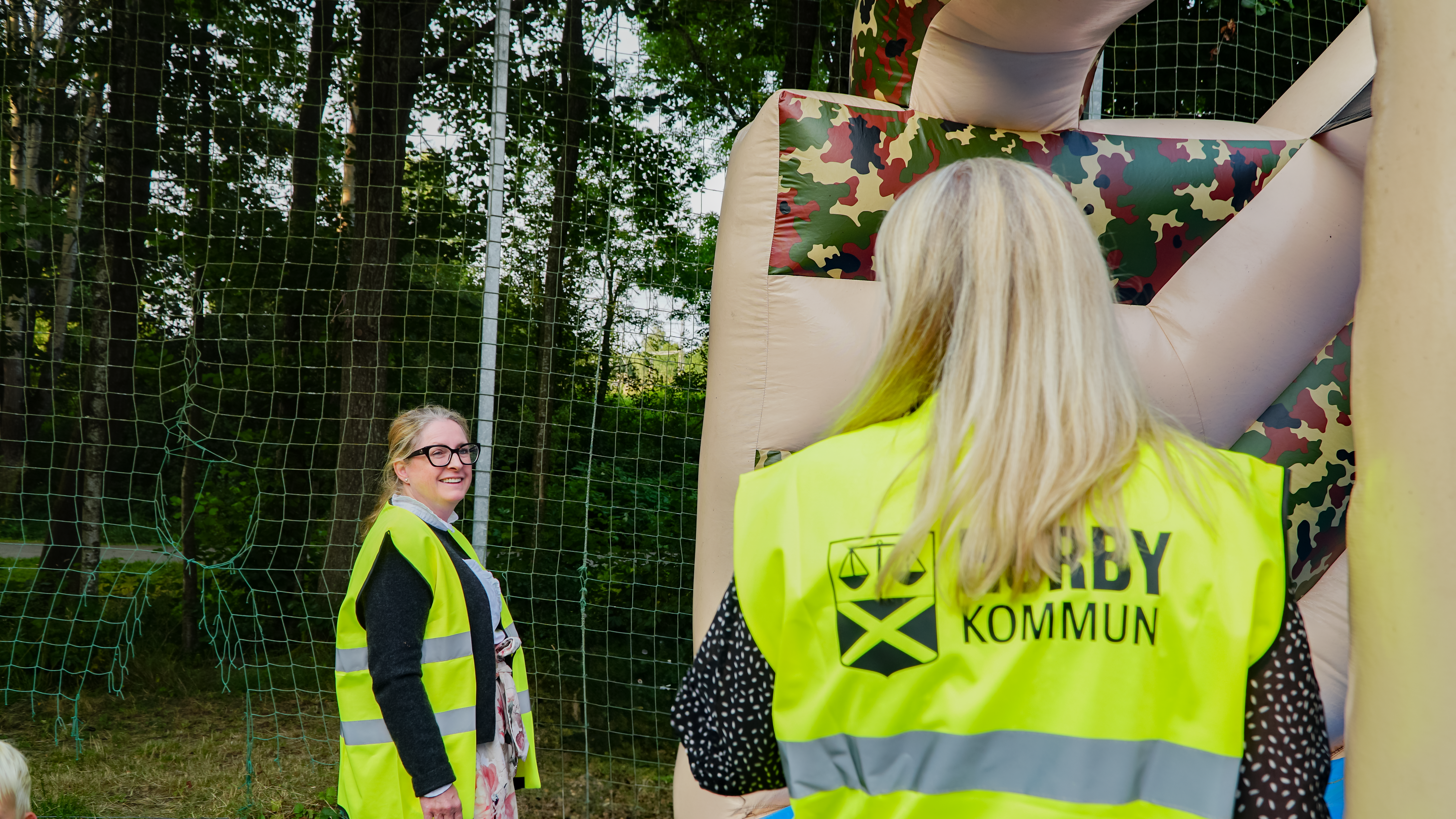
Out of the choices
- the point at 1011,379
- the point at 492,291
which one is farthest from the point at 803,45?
the point at 1011,379

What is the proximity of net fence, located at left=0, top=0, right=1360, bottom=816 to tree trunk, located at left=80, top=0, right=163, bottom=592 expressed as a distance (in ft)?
0.08

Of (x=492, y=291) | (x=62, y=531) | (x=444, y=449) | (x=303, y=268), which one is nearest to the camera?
(x=444, y=449)

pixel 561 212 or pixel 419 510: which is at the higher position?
pixel 561 212

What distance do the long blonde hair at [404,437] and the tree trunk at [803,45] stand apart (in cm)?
351

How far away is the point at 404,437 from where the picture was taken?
237 cm

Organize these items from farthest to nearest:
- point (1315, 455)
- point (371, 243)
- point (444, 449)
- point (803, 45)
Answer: point (371, 243) → point (803, 45) → point (444, 449) → point (1315, 455)

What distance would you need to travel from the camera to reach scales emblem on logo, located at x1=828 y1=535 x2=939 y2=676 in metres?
0.86

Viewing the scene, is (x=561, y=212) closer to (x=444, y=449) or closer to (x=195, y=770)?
(x=195, y=770)

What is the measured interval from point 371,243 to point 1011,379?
20.2 ft

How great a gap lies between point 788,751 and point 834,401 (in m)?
0.95

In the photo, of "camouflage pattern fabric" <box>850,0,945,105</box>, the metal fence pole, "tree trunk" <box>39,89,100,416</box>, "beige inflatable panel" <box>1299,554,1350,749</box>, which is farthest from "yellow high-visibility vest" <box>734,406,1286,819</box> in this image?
"tree trunk" <box>39,89,100,416</box>

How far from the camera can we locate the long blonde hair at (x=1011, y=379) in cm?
83

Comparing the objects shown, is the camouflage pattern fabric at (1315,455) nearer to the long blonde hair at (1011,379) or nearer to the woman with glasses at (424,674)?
the long blonde hair at (1011,379)

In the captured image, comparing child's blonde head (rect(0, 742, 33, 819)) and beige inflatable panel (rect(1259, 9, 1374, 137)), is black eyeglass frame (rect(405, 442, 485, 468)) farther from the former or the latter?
beige inflatable panel (rect(1259, 9, 1374, 137))
